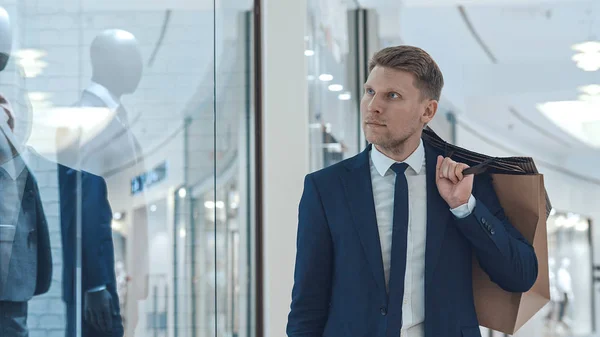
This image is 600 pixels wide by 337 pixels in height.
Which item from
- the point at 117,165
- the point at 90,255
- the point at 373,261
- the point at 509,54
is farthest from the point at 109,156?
the point at 509,54

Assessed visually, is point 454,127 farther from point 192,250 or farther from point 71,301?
point 71,301

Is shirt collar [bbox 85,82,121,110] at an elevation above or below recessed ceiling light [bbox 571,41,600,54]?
below

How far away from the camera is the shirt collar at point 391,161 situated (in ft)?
5.50

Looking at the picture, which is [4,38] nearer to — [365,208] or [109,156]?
[109,156]

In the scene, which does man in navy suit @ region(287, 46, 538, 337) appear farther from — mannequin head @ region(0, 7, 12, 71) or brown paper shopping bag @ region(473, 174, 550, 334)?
mannequin head @ region(0, 7, 12, 71)

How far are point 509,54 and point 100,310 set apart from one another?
2.38 metres

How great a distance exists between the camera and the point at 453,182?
1.59 m

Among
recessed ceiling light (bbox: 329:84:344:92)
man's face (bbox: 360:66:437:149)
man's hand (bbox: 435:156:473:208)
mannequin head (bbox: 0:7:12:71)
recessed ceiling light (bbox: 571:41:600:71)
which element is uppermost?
recessed ceiling light (bbox: 571:41:600:71)

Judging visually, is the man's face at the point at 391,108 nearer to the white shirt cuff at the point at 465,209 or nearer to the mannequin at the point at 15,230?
the white shirt cuff at the point at 465,209

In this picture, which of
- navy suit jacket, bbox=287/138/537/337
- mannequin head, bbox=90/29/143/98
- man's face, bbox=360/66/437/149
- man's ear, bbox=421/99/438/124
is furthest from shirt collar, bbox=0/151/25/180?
man's ear, bbox=421/99/438/124

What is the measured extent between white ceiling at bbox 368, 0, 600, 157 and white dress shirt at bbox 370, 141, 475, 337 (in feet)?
6.88

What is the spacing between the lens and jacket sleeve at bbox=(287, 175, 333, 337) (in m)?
1.63

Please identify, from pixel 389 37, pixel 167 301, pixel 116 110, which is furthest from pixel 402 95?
pixel 389 37

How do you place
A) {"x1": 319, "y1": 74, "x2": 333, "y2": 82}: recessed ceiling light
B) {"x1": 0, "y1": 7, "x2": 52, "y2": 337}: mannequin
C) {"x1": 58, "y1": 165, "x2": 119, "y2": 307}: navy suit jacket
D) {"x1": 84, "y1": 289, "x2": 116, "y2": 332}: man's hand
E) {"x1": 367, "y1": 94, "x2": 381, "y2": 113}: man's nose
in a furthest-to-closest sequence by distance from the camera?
{"x1": 319, "y1": 74, "x2": 333, "y2": 82}: recessed ceiling light → {"x1": 84, "y1": 289, "x2": 116, "y2": 332}: man's hand → {"x1": 58, "y1": 165, "x2": 119, "y2": 307}: navy suit jacket → {"x1": 0, "y1": 7, "x2": 52, "y2": 337}: mannequin → {"x1": 367, "y1": 94, "x2": 381, "y2": 113}: man's nose
